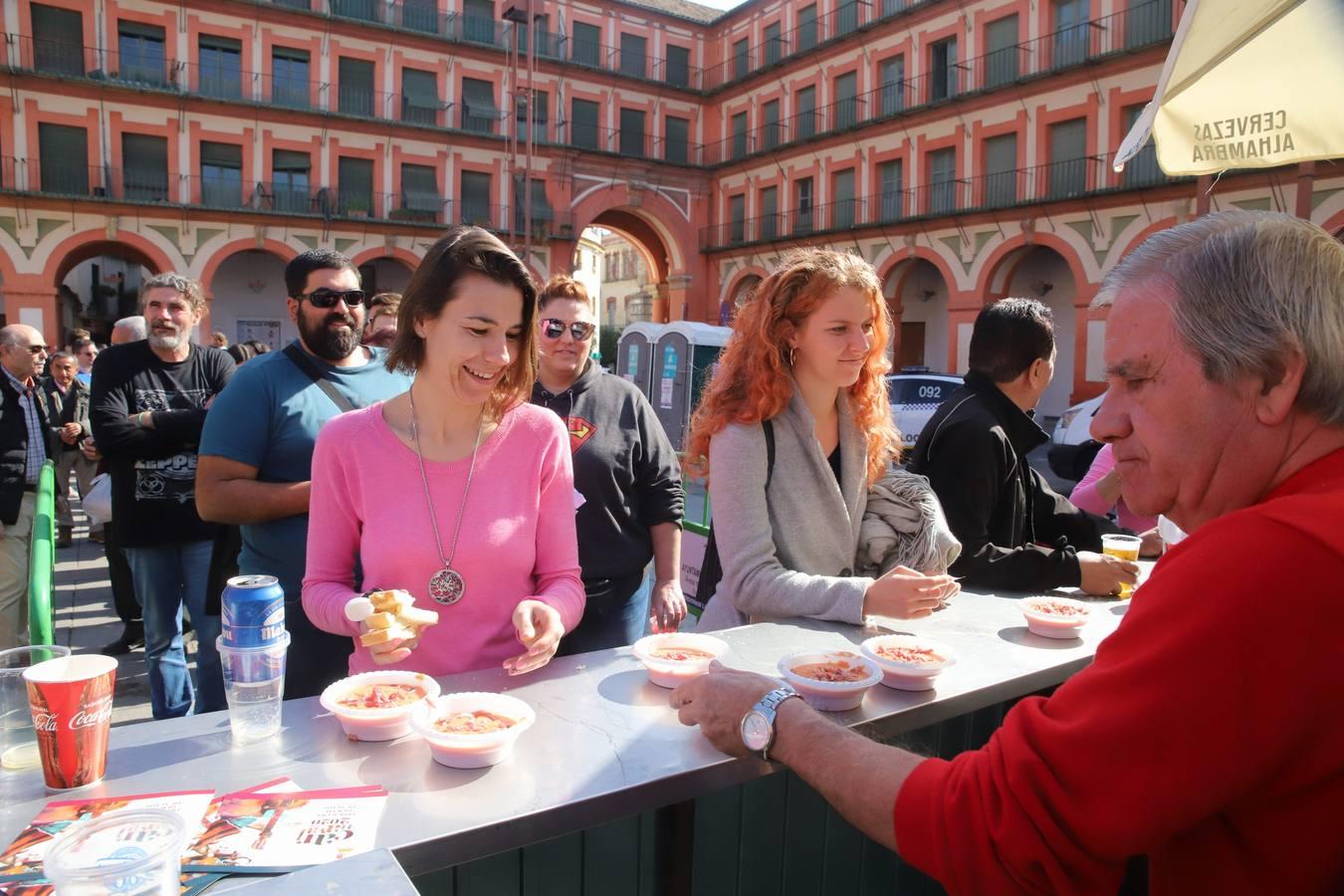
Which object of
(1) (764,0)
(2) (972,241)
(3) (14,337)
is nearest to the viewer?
(3) (14,337)

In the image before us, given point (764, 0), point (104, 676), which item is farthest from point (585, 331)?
point (764, 0)

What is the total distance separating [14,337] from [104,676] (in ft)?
18.2

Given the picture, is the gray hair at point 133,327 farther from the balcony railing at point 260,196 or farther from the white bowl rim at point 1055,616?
the balcony railing at point 260,196

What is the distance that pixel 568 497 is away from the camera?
2410mm

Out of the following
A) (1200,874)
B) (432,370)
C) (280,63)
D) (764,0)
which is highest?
(764,0)

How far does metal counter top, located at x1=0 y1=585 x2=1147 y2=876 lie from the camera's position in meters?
1.38

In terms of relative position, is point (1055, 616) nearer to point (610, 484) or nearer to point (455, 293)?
point (610, 484)

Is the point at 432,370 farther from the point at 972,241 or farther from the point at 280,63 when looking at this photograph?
the point at 280,63

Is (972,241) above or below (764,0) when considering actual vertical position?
below

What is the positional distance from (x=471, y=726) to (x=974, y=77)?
27555mm

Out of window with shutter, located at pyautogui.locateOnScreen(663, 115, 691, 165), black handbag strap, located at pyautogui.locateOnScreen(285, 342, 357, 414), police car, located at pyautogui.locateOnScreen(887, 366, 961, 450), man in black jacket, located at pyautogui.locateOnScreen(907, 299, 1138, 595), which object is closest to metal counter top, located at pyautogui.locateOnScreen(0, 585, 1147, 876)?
man in black jacket, located at pyautogui.locateOnScreen(907, 299, 1138, 595)

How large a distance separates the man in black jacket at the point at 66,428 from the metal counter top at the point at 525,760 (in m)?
6.98

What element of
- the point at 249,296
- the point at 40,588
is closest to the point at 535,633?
the point at 40,588

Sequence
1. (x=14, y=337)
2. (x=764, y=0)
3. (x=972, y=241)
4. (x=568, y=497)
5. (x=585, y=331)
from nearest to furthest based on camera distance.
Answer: (x=568, y=497), (x=585, y=331), (x=14, y=337), (x=972, y=241), (x=764, y=0)
